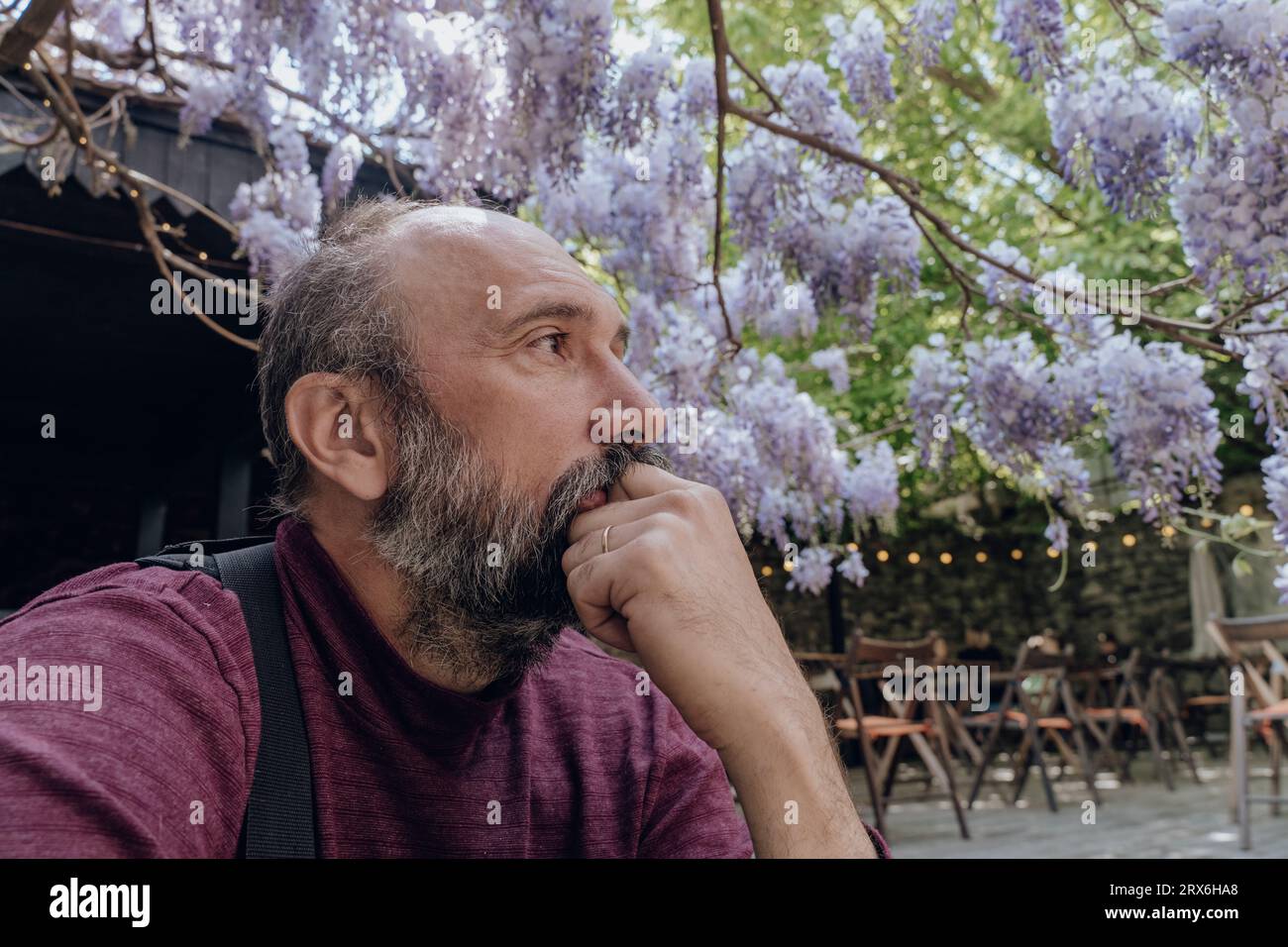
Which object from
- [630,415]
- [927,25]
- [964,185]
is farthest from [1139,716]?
[630,415]

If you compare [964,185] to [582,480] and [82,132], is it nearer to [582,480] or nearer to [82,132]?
[82,132]

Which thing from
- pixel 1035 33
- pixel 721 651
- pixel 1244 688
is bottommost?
pixel 1244 688

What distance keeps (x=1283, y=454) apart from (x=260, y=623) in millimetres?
2959

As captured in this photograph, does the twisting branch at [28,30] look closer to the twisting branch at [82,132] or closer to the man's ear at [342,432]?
the twisting branch at [82,132]

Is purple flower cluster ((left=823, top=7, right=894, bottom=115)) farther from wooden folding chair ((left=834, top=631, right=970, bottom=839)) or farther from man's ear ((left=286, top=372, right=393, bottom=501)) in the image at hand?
wooden folding chair ((left=834, top=631, right=970, bottom=839))

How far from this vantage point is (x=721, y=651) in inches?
54.0

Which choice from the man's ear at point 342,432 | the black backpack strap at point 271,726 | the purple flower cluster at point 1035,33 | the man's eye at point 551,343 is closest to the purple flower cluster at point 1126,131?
the purple flower cluster at point 1035,33

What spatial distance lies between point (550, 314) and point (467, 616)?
496 mm

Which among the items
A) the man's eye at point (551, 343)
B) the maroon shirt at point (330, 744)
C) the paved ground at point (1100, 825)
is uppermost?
the man's eye at point (551, 343)

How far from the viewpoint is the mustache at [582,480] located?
159cm

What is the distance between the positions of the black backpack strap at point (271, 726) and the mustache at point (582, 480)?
1.32 feet

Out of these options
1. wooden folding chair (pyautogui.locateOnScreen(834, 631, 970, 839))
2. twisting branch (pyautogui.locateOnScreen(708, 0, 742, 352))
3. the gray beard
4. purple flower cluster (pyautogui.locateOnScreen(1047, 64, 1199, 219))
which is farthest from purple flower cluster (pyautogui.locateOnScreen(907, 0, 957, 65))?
wooden folding chair (pyautogui.locateOnScreen(834, 631, 970, 839))

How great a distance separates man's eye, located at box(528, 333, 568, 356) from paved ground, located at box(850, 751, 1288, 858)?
9.12 ft

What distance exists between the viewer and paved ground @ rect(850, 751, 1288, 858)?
568 cm
